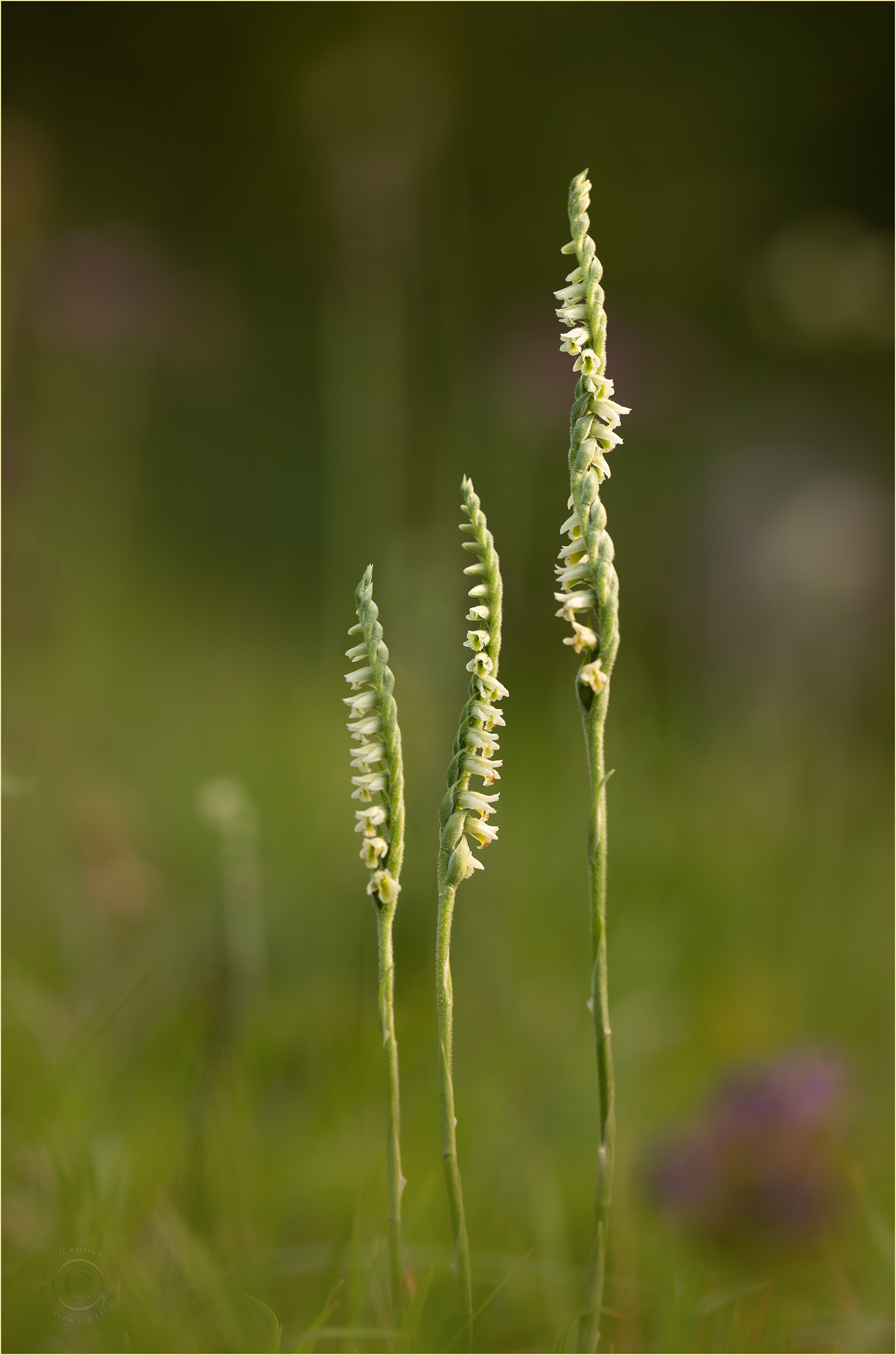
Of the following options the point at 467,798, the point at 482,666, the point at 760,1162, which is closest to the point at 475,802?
the point at 467,798

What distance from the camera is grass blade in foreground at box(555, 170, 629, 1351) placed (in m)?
0.80

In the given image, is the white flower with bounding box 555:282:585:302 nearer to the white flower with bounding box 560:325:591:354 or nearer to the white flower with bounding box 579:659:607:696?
the white flower with bounding box 560:325:591:354

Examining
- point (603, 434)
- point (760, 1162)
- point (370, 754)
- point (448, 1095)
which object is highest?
point (603, 434)

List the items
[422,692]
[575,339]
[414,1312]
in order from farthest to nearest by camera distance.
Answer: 1. [422,692]
2. [414,1312]
3. [575,339]

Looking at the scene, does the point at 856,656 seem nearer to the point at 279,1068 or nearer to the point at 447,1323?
the point at 279,1068

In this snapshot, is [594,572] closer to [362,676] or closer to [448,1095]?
[362,676]

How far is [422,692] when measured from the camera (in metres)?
2.85

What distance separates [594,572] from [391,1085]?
0.46 m

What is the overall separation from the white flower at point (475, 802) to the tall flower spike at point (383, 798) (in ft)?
0.17

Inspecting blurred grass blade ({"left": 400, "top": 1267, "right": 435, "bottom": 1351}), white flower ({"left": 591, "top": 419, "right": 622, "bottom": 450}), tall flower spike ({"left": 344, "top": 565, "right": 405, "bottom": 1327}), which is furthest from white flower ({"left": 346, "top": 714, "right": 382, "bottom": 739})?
blurred grass blade ({"left": 400, "top": 1267, "right": 435, "bottom": 1351})

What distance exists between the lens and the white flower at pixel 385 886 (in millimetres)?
815

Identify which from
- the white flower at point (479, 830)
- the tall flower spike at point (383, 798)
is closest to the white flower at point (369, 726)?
the tall flower spike at point (383, 798)

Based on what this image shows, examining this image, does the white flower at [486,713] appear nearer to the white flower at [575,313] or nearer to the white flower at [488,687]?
the white flower at [488,687]

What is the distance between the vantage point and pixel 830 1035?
214 cm
